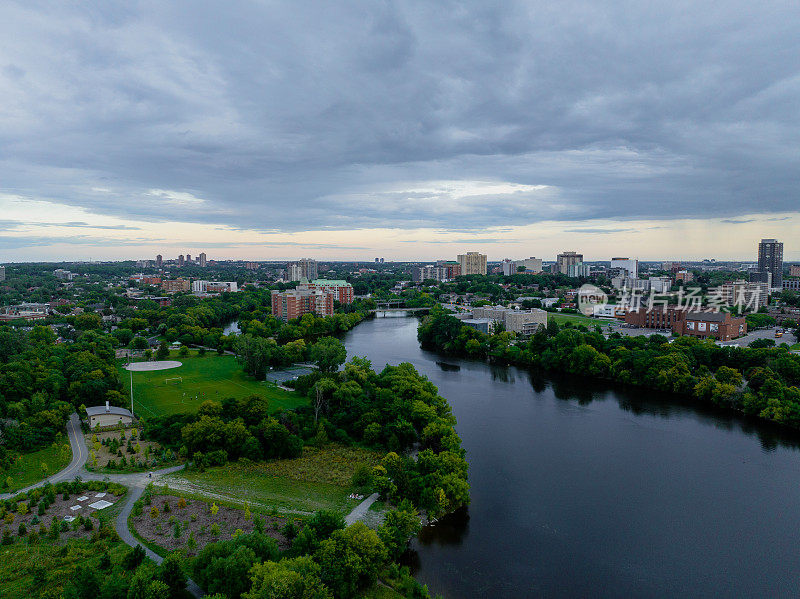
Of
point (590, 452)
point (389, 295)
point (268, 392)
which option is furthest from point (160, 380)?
point (389, 295)

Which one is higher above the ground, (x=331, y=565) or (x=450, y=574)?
(x=331, y=565)

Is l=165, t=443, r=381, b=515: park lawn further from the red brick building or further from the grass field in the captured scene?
the red brick building

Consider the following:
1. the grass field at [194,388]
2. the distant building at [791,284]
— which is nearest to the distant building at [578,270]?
the distant building at [791,284]

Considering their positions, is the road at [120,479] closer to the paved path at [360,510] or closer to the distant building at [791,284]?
the paved path at [360,510]

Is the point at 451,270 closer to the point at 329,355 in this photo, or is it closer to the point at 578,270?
the point at 578,270

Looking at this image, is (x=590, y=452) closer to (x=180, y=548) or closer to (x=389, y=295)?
(x=180, y=548)

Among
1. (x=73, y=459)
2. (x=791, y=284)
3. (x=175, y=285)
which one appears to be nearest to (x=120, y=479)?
(x=73, y=459)

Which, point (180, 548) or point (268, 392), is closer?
point (180, 548)
